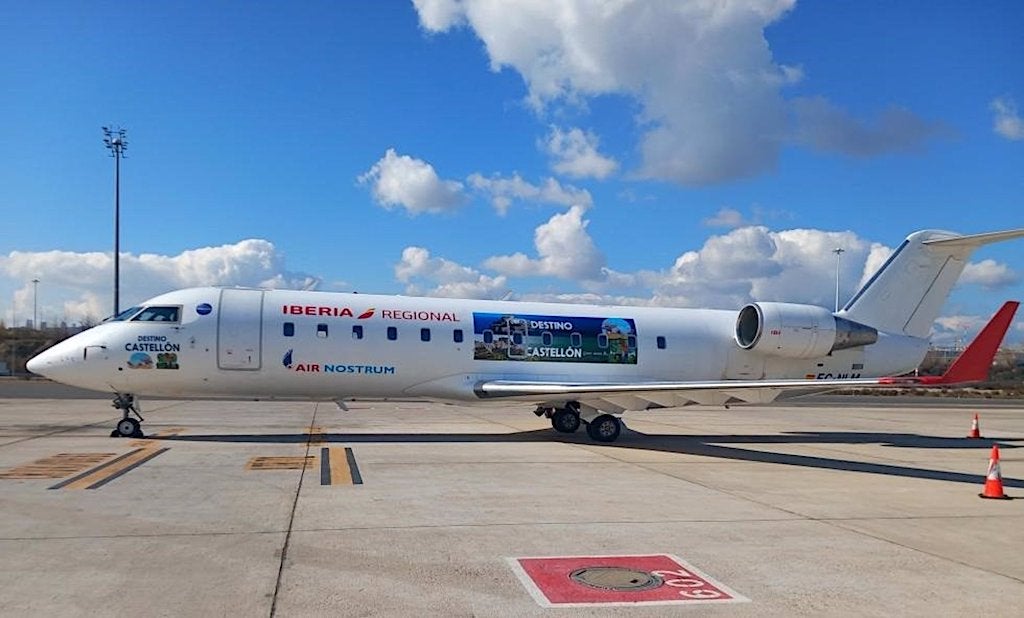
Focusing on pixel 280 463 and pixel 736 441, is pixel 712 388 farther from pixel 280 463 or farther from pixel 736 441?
pixel 280 463

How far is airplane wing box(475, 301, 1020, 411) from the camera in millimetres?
15711

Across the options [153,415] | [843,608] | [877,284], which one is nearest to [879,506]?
[843,608]

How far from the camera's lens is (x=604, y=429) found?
60.7ft

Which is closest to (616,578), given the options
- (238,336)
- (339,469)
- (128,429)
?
(339,469)

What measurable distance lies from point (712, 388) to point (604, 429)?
280cm

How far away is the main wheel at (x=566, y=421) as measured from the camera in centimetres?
2002

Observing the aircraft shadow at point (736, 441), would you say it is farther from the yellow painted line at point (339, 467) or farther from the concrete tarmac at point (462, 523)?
the yellow painted line at point (339, 467)

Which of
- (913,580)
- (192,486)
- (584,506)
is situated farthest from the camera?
(192,486)

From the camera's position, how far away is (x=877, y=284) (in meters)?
21.4

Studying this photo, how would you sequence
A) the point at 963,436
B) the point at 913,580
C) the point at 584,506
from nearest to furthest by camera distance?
1. the point at 913,580
2. the point at 584,506
3. the point at 963,436

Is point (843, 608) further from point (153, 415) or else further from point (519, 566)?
point (153, 415)

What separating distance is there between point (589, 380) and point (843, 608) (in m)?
13.4

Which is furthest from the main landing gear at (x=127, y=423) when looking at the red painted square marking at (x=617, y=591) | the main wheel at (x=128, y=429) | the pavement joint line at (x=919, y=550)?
the pavement joint line at (x=919, y=550)

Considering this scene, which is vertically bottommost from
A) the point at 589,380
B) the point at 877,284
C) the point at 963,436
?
the point at 963,436
